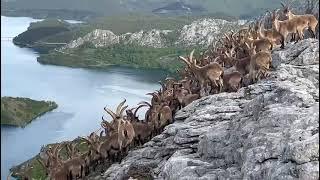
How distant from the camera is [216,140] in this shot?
11617 mm

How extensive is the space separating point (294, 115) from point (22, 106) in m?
92.4

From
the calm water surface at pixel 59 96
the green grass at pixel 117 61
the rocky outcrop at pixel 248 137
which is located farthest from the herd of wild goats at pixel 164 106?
the green grass at pixel 117 61

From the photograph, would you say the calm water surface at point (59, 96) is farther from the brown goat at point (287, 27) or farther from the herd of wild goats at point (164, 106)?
the brown goat at point (287, 27)

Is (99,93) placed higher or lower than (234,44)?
lower

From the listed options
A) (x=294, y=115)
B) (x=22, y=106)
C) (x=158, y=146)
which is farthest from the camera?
(x=22, y=106)

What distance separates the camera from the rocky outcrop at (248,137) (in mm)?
8852

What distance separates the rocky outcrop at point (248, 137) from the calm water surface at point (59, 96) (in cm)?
4280

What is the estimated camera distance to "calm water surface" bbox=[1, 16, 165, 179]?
238 ft

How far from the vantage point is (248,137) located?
10.4 meters

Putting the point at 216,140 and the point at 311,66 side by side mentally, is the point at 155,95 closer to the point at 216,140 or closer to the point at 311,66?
the point at 311,66

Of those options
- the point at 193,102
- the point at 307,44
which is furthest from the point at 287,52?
the point at 193,102

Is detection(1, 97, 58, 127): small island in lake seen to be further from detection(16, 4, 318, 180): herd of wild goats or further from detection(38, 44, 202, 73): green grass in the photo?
detection(16, 4, 318, 180): herd of wild goats

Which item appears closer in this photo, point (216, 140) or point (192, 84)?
point (216, 140)

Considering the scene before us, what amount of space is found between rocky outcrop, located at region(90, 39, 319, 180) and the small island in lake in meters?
82.3
